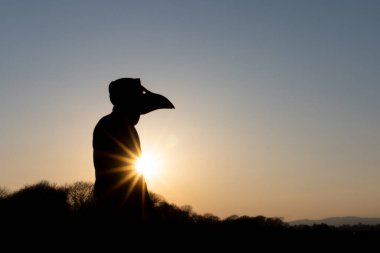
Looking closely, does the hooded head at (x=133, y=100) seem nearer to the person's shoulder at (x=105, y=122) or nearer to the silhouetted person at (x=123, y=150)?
the silhouetted person at (x=123, y=150)

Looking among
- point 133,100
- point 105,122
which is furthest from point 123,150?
point 133,100

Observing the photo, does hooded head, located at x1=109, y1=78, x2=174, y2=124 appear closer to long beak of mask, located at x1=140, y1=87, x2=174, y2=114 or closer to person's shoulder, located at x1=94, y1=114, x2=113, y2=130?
long beak of mask, located at x1=140, y1=87, x2=174, y2=114

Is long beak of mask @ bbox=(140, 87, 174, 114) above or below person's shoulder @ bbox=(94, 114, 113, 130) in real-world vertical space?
above

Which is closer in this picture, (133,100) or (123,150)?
(123,150)

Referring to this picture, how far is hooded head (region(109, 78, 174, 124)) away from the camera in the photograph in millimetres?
7441

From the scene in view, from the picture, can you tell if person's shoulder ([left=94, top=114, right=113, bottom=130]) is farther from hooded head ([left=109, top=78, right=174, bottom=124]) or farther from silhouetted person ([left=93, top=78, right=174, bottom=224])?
hooded head ([left=109, top=78, right=174, bottom=124])

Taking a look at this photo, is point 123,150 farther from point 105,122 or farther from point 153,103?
point 153,103

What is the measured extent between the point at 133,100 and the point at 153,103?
1.01ft

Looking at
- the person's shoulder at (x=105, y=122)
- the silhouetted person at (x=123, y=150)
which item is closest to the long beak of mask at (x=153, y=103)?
the silhouetted person at (x=123, y=150)

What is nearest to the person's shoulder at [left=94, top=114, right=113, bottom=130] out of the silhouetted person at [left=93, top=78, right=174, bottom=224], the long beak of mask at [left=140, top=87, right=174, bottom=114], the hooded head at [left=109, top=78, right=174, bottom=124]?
the silhouetted person at [left=93, top=78, right=174, bottom=224]

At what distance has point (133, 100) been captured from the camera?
7457mm

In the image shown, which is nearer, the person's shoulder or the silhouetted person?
the silhouetted person

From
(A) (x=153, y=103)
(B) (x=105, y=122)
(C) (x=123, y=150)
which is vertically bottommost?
(C) (x=123, y=150)

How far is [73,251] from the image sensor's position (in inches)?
210
